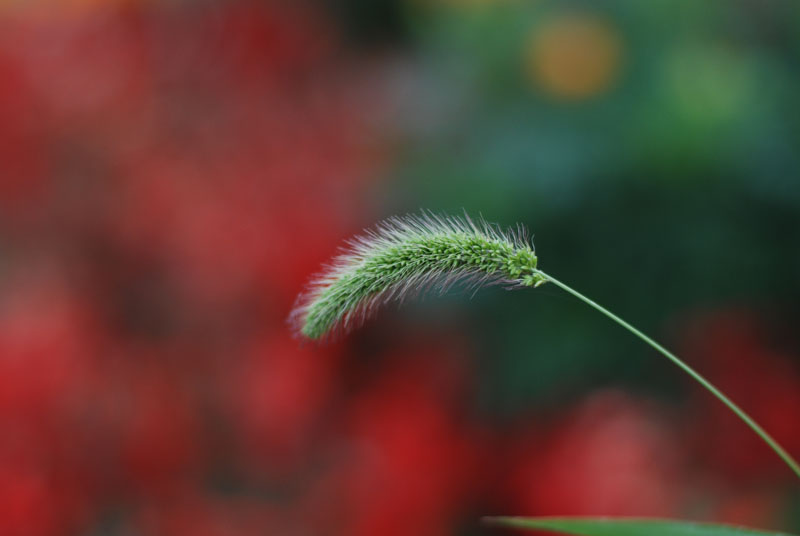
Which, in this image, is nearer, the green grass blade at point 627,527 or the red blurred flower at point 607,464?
the green grass blade at point 627,527

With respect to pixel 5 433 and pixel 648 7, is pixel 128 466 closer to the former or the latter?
pixel 5 433

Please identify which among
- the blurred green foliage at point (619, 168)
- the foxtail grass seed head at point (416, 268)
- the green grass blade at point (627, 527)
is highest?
the blurred green foliage at point (619, 168)

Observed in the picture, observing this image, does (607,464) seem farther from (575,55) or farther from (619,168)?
(575,55)

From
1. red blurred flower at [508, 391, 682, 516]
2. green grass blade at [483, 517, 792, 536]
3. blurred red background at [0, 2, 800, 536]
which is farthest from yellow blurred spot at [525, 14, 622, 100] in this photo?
green grass blade at [483, 517, 792, 536]

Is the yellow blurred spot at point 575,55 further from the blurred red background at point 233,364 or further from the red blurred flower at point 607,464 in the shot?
the red blurred flower at point 607,464

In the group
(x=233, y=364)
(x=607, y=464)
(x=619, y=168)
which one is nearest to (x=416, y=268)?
(x=619, y=168)

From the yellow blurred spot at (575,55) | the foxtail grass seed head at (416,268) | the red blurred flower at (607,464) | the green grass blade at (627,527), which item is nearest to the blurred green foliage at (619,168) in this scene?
the yellow blurred spot at (575,55)
